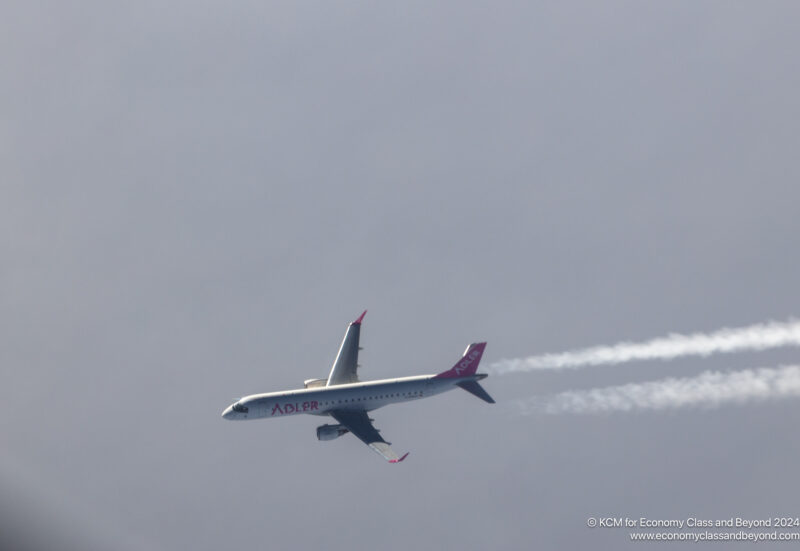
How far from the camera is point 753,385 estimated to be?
15350 centimetres

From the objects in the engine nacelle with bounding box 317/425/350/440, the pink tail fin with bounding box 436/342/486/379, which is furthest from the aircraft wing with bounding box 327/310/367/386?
the pink tail fin with bounding box 436/342/486/379

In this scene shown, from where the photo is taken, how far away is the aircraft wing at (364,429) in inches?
6383

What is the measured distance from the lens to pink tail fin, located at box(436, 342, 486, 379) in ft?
553

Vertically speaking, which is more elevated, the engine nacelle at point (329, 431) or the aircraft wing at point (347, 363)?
the aircraft wing at point (347, 363)

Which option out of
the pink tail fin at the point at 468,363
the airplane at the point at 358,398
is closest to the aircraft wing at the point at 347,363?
the airplane at the point at 358,398

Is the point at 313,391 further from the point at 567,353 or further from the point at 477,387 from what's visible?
the point at 567,353

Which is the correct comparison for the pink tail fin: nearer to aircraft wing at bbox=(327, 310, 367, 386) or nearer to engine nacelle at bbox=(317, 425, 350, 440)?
aircraft wing at bbox=(327, 310, 367, 386)

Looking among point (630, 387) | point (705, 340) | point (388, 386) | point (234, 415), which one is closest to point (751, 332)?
point (705, 340)

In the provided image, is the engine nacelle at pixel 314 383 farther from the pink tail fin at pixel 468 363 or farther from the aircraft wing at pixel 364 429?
the pink tail fin at pixel 468 363

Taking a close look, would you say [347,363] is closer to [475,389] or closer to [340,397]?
[340,397]

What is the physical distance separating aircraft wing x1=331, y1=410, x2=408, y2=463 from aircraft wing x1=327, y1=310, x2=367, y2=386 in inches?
288

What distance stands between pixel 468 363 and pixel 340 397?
23752 millimetres

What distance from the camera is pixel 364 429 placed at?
165 metres

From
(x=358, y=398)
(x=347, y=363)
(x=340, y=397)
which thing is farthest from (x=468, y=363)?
(x=340, y=397)
